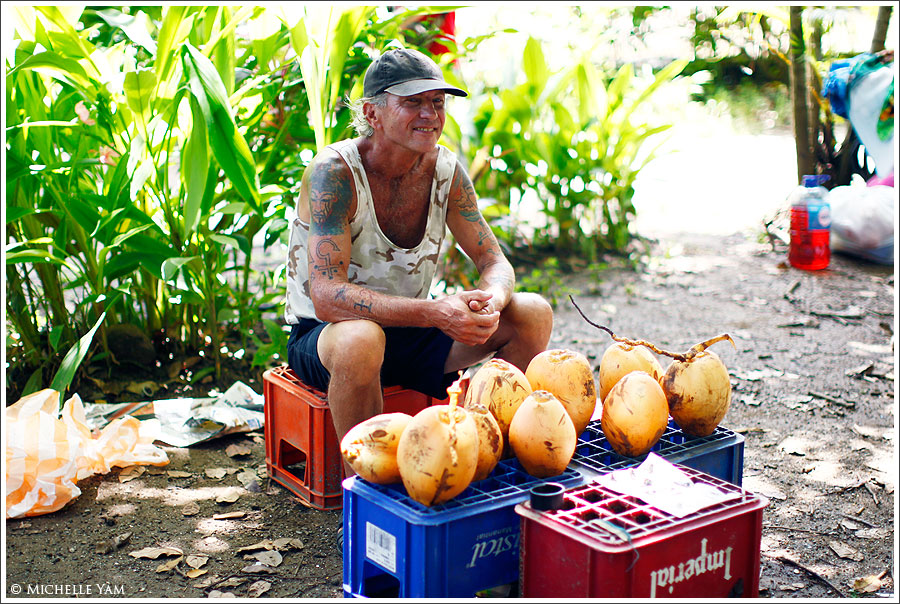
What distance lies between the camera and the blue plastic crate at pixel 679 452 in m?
2.04

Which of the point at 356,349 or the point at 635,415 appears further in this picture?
the point at 356,349

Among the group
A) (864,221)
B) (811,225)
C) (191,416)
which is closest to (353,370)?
(191,416)

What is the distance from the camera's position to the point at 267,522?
8.05 feet

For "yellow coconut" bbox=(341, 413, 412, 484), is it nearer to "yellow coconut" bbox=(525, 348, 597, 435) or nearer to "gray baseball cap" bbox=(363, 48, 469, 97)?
"yellow coconut" bbox=(525, 348, 597, 435)

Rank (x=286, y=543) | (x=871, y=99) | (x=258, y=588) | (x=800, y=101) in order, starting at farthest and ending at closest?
(x=800, y=101), (x=871, y=99), (x=286, y=543), (x=258, y=588)

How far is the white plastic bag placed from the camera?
499cm

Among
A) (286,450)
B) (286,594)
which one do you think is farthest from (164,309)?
(286,594)

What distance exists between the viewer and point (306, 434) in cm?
250

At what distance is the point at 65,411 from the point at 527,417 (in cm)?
144

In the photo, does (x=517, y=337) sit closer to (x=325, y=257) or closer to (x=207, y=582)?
(x=325, y=257)

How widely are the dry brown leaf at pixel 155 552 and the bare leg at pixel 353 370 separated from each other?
1.71 ft

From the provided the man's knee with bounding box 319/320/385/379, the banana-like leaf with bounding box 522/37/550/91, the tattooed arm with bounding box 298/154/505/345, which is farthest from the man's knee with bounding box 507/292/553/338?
the banana-like leaf with bounding box 522/37/550/91

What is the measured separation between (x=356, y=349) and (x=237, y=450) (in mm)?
915

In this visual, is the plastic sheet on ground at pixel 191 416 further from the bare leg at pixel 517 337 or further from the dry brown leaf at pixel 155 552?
the bare leg at pixel 517 337
